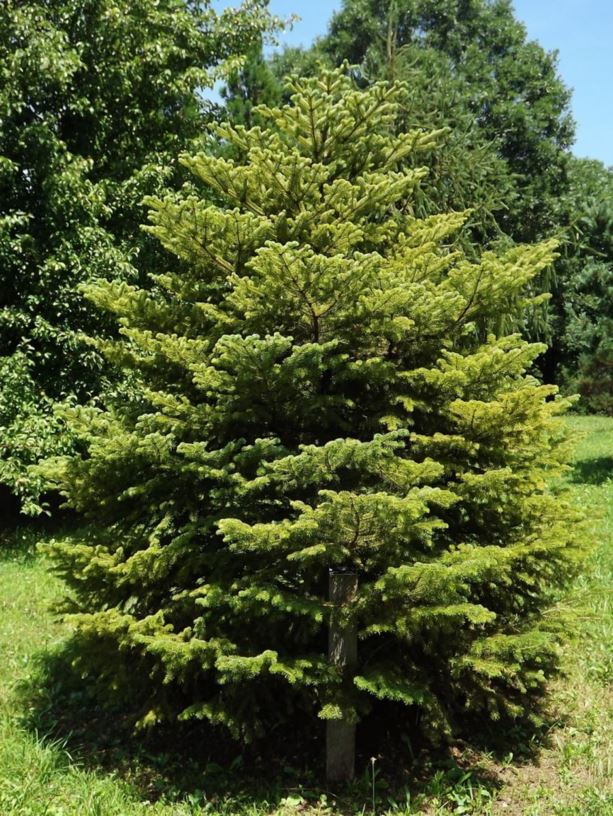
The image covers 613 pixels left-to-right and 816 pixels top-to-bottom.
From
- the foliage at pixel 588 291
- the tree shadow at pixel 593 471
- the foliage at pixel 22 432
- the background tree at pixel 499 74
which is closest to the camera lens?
the foliage at pixel 22 432

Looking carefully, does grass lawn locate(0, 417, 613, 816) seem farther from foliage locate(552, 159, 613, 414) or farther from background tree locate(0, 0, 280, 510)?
foliage locate(552, 159, 613, 414)

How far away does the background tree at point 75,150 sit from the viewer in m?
8.38

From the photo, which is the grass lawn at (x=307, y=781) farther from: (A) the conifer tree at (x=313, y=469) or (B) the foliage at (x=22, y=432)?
(B) the foliage at (x=22, y=432)

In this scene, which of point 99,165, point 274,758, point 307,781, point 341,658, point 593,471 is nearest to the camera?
point 341,658

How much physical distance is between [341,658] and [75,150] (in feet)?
29.8

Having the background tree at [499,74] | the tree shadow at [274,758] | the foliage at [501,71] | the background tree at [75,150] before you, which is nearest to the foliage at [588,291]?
the background tree at [499,74]

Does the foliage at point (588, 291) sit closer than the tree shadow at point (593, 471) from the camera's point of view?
No

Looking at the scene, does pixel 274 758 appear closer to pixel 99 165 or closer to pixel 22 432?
pixel 22 432

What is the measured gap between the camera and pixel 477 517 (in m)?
3.66

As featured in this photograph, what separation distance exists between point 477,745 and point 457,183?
874 centimetres

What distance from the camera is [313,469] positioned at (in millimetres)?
3088

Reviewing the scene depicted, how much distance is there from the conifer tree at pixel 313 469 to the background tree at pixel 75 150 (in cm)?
467

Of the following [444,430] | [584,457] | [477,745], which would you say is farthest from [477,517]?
[584,457]

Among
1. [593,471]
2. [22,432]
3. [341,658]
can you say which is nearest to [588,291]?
[593,471]
